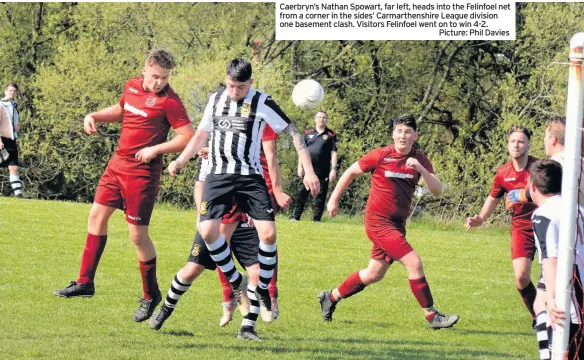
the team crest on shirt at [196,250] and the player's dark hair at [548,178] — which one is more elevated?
the player's dark hair at [548,178]

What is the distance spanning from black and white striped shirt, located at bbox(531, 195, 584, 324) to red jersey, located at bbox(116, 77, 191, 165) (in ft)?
11.4

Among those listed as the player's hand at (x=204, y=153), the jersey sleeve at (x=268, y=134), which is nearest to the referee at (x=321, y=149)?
the player's hand at (x=204, y=153)

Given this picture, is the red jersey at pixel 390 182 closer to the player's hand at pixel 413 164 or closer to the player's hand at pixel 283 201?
the player's hand at pixel 413 164

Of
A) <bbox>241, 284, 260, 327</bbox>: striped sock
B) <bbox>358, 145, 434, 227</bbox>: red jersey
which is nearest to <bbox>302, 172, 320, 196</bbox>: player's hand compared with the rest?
<bbox>241, 284, 260, 327</bbox>: striped sock

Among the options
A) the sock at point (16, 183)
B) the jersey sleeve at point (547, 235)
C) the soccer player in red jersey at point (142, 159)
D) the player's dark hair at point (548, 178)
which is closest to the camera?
the jersey sleeve at point (547, 235)

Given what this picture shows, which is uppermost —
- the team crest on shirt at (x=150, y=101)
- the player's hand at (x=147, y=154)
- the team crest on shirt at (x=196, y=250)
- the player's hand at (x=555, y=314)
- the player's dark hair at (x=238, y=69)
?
the player's dark hair at (x=238, y=69)

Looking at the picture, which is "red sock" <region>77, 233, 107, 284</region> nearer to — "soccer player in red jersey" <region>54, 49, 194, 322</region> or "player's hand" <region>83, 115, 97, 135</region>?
"soccer player in red jersey" <region>54, 49, 194, 322</region>

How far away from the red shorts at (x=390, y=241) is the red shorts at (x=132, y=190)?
2.14 meters

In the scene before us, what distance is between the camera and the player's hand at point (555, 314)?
5117mm

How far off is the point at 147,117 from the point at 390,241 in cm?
252

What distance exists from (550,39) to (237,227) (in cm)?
1988

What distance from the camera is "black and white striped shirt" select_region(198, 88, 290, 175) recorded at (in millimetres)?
7551

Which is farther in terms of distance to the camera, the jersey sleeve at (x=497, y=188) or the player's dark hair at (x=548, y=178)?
the jersey sleeve at (x=497, y=188)

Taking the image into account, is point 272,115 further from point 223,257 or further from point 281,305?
point 281,305
